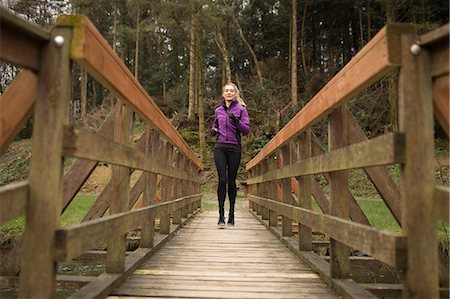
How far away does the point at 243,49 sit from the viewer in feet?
99.5

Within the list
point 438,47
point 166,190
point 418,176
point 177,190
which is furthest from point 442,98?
point 177,190

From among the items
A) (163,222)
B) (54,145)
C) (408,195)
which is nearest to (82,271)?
(163,222)

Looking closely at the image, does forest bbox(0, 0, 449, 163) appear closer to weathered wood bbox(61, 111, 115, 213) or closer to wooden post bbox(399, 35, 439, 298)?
weathered wood bbox(61, 111, 115, 213)

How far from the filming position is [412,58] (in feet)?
5.59

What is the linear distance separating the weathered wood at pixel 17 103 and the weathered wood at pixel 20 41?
0.10 meters

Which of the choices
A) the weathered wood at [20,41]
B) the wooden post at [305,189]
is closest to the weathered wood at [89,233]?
the weathered wood at [20,41]

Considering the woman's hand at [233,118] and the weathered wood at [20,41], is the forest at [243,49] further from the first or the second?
the weathered wood at [20,41]

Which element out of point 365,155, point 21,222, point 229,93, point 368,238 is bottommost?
point 21,222

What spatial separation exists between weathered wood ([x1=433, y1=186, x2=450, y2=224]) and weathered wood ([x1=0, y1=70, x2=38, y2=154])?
1598 mm

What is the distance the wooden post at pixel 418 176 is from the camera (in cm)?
164

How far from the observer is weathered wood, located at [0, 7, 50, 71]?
146 centimetres

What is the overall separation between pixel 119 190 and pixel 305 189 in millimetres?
1629

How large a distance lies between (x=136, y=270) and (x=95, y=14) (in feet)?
95.5

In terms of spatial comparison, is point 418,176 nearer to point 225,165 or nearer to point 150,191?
point 150,191
